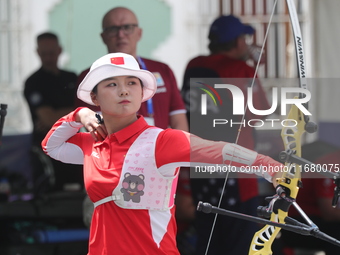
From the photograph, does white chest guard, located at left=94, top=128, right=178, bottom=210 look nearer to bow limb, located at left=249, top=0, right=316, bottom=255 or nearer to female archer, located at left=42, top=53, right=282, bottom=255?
female archer, located at left=42, top=53, right=282, bottom=255

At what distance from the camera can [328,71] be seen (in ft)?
12.2

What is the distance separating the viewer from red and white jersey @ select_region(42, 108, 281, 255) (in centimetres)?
256

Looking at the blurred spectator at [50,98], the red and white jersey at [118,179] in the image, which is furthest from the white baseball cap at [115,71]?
the blurred spectator at [50,98]

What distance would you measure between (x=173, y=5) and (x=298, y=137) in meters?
1.12

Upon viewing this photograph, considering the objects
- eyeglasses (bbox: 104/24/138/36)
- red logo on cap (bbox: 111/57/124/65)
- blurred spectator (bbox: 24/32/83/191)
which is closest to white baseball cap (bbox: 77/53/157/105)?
red logo on cap (bbox: 111/57/124/65)

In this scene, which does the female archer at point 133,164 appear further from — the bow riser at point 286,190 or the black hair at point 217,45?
the black hair at point 217,45

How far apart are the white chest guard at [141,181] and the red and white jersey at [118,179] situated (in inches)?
0.7

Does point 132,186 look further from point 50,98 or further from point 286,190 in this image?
point 50,98

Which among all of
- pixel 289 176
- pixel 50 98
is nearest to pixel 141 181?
pixel 289 176

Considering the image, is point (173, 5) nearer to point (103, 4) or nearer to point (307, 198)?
point (103, 4)

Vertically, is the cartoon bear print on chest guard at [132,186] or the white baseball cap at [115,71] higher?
the white baseball cap at [115,71]

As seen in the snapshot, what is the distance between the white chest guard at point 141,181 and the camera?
2639mm

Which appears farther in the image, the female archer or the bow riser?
the bow riser

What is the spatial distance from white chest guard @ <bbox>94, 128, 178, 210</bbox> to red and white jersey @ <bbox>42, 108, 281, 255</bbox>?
0.06ft
